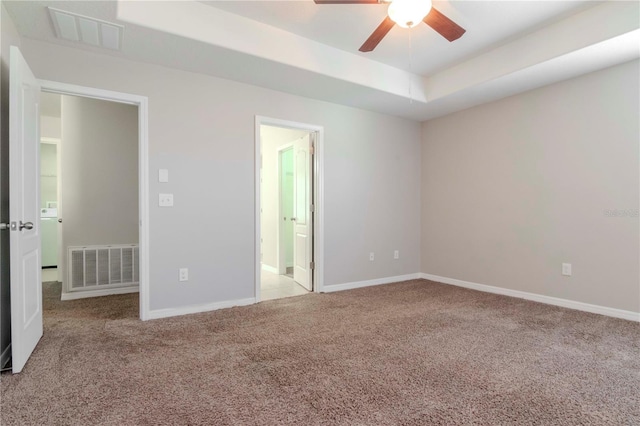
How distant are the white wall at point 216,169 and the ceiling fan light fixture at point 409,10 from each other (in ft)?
6.25

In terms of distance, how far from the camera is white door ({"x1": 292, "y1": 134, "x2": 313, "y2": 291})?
13.9ft

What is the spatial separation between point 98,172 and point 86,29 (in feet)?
6.87

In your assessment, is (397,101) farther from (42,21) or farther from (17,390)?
(17,390)

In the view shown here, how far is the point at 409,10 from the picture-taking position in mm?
2059

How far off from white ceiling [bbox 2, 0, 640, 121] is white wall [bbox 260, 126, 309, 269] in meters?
1.78

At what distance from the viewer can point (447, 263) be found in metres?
4.69

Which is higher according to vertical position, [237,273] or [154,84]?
[154,84]

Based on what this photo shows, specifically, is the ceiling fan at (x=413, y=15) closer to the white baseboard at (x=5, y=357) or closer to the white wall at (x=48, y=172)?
the white baseboard at (x=5, y=357)

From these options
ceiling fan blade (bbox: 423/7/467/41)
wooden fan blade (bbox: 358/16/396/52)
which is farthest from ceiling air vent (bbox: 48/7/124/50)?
ceiling fan blade (bbox: 423/7/467/41)

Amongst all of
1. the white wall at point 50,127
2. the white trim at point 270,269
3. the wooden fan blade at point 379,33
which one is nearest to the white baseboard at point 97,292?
the white trim at point 270,269

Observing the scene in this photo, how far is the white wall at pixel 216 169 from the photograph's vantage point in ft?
10.0

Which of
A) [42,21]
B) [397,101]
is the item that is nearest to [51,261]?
[42,21]

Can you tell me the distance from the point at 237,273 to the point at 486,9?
3273 millimetres

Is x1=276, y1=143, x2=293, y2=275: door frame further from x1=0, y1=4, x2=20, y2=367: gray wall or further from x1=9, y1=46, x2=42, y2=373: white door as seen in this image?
x1=0, y1=4, x2=20, y2=367: gray wall
